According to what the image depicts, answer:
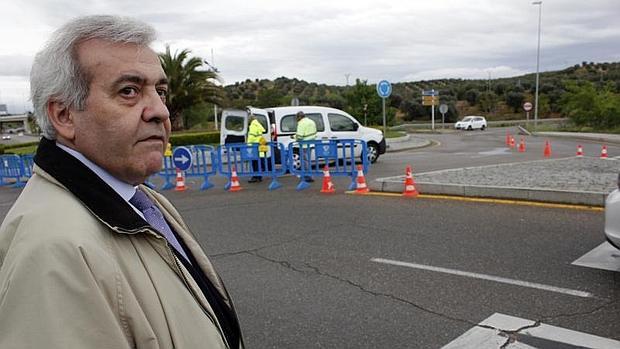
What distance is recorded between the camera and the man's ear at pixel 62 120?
1.39m

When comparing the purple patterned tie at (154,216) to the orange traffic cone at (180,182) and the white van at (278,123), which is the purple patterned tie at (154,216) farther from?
the white van at (278,123)

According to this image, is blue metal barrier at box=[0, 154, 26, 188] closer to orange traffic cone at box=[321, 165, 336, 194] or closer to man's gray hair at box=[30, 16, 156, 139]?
orange traffic cone at box=[321, 165, 336, 194]

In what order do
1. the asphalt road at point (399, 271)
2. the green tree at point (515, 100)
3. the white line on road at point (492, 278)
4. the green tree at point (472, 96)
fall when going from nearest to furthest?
the asphalt road at point (399, 271) → the white line on road at point (492, 278) → the green tree at point (515, 100) → the green tree at point (472, 96)

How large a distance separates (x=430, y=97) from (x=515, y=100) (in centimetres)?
2720

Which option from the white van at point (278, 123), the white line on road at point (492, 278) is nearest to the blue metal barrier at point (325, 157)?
the white van at point (278, 123)

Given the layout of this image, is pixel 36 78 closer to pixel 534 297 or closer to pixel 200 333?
pixel 200 333

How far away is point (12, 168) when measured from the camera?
16.5 metres

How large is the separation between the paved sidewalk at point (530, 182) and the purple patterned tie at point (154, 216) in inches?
289

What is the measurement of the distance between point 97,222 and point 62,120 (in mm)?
344

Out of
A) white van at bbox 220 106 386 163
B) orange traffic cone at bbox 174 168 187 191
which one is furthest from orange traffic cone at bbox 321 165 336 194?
orange traffic cone at bbox 174 168 187 191

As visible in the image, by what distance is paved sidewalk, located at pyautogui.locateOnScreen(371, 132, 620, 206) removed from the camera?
7.73 meters

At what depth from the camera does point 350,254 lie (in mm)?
5730

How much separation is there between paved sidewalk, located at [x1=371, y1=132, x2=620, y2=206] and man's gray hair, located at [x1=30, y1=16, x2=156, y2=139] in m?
7.68

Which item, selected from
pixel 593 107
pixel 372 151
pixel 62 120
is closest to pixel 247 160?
pixel 372 151
